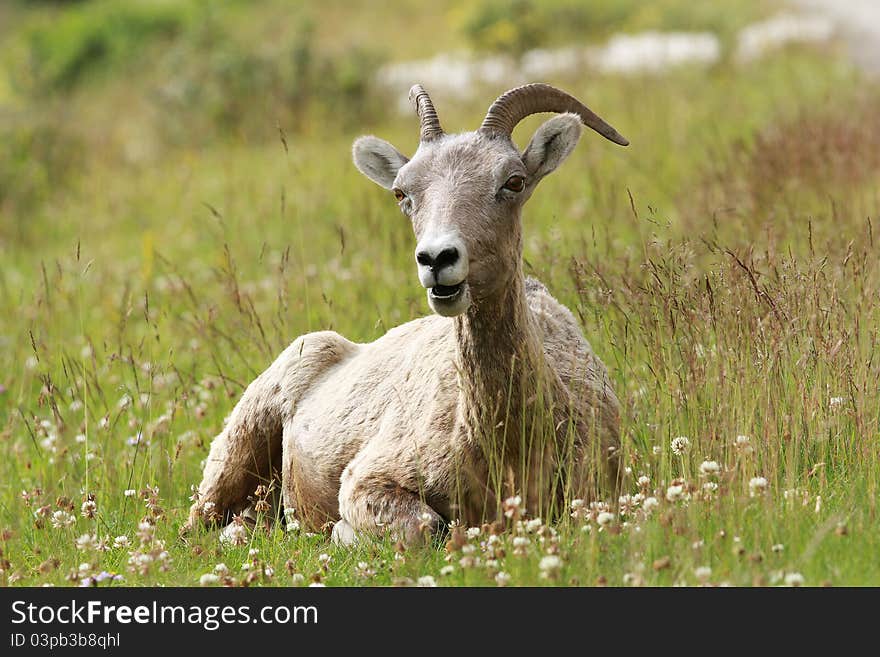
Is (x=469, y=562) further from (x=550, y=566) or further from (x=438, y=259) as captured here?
(x=438, y=259)

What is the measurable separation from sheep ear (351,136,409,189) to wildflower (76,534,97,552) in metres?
2.16

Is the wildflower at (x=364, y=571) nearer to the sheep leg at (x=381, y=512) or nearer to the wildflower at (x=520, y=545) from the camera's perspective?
the sheep leg at (x=381, y=512)

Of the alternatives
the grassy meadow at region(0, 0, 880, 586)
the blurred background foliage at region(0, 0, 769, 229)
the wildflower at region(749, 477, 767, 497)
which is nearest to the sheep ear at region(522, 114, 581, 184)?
the grassy meadow at region(0, 0, 880, 586)

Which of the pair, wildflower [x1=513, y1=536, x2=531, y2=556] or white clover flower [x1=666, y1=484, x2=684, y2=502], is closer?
wildflower [x1=513, y1=536, x2=531, y2=556]

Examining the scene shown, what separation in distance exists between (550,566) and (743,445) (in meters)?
1.22

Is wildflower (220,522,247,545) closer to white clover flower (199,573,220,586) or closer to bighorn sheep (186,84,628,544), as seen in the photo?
bighorn sheep (186,84,628,544)

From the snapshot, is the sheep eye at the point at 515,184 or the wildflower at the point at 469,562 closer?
the wildflower at the point at 469,562

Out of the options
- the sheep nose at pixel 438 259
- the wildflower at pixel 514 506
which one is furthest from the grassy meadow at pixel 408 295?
the sheep nose at pixel 438 259

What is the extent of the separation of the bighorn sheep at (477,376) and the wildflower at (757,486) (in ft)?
2.39

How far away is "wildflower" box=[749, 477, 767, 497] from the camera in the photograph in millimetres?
4980

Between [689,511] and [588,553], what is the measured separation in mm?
461

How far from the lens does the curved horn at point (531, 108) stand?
19.2 feet

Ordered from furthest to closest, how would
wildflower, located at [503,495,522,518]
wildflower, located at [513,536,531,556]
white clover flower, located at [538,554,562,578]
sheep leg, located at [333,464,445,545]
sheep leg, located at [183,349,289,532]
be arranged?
sheep leg, located at [183,349,289,532], sheep leg, located at [333,464,445,545], wildflower, located at [503,495,522,518], wildflower, located at [513,536,531,556], white clover flower, located at [538,554,562,578]

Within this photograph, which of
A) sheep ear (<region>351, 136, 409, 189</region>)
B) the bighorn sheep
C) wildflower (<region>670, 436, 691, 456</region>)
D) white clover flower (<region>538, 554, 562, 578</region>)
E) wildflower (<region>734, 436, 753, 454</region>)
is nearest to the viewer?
white clover flower (<region>538, 554, 562, 578</region>)
